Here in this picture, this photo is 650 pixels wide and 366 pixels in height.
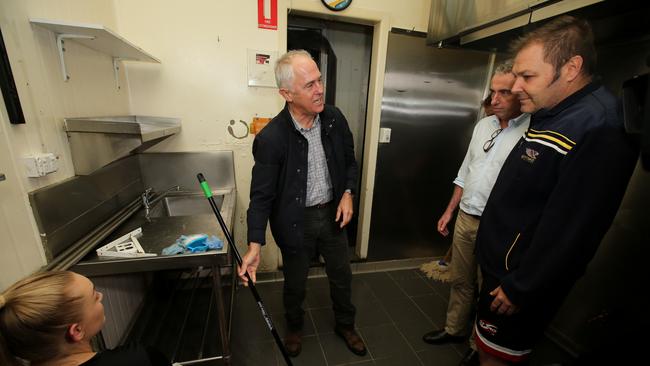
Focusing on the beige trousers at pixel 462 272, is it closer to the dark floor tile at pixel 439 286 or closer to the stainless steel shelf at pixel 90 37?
the dark floor tile at pixel 439 286

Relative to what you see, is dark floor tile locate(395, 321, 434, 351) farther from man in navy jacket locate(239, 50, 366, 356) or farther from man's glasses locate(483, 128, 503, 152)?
man's glasses locate(483, 128, 503, 152)

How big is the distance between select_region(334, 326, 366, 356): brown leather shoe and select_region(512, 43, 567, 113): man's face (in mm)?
1505

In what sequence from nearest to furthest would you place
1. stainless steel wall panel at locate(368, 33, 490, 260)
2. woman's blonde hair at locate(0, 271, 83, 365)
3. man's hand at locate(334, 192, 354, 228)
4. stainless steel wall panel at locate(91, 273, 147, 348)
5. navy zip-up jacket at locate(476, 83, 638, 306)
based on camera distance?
woman's blonde hair at locate(0, 271, 83, 365) < navy zip-up jacket at locate(476, 83, 638, 306) < stainless steel wall panel at locate(91, 273, 147, 348) < man's hand at locate(334, 192, 354, 228) < stainless steel wall panel at locate(368, 33, 490, 260)

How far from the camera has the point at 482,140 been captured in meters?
1.47

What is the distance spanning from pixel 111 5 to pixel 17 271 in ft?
4.99

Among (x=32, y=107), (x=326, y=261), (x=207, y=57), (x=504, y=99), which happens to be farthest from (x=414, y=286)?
(x=32, y=107)

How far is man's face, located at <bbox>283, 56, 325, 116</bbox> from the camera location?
1.27 meters

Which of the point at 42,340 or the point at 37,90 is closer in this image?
the point at 42,340

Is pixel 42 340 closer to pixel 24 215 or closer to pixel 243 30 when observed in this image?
pixel 24 215

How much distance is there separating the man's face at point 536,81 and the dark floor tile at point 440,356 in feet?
4.79

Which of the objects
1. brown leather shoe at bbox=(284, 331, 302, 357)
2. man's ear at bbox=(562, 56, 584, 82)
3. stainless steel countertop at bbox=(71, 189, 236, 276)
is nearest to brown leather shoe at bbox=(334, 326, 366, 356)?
brown leather shoe at bbox=(284, 331, 302, 357)

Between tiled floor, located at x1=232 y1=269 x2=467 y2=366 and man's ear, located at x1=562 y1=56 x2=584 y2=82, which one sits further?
tiled floor, located at x1=232 y1=269 x2=467 y2=366

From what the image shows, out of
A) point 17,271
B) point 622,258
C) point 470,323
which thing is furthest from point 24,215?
point 622,258

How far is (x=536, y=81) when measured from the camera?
3.10 feet
